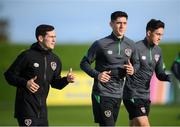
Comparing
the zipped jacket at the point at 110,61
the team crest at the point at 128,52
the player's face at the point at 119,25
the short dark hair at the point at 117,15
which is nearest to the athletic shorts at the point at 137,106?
the zipped jacket at the point at 110,61

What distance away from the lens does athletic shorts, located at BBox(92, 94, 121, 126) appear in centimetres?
1048

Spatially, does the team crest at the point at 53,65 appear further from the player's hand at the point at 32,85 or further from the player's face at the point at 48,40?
the player's hand at the point at 32,85

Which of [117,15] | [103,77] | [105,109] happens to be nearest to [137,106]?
[105,109]

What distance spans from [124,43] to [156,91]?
15.2 metres

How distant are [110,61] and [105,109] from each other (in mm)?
814

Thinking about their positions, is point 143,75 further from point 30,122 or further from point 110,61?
point 30,122

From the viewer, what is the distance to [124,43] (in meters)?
10.8

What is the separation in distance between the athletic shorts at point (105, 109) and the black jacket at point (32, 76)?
79 centimetres

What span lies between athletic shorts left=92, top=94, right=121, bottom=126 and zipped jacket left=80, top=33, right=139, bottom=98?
3.4 inches

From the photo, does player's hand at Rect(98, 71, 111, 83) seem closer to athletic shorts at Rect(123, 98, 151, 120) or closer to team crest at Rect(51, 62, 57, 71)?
team crest at Rect(51, 62, 57, 71)

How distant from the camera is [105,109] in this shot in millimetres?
10492

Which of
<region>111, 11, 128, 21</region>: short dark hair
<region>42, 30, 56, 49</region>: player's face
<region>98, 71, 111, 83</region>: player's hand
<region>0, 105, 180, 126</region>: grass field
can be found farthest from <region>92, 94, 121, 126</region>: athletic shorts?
<region>0, 105, 180, 126</region>: grass field

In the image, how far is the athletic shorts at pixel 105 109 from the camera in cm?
1048

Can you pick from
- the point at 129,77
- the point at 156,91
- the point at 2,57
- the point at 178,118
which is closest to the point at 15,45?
the point at 2,57
